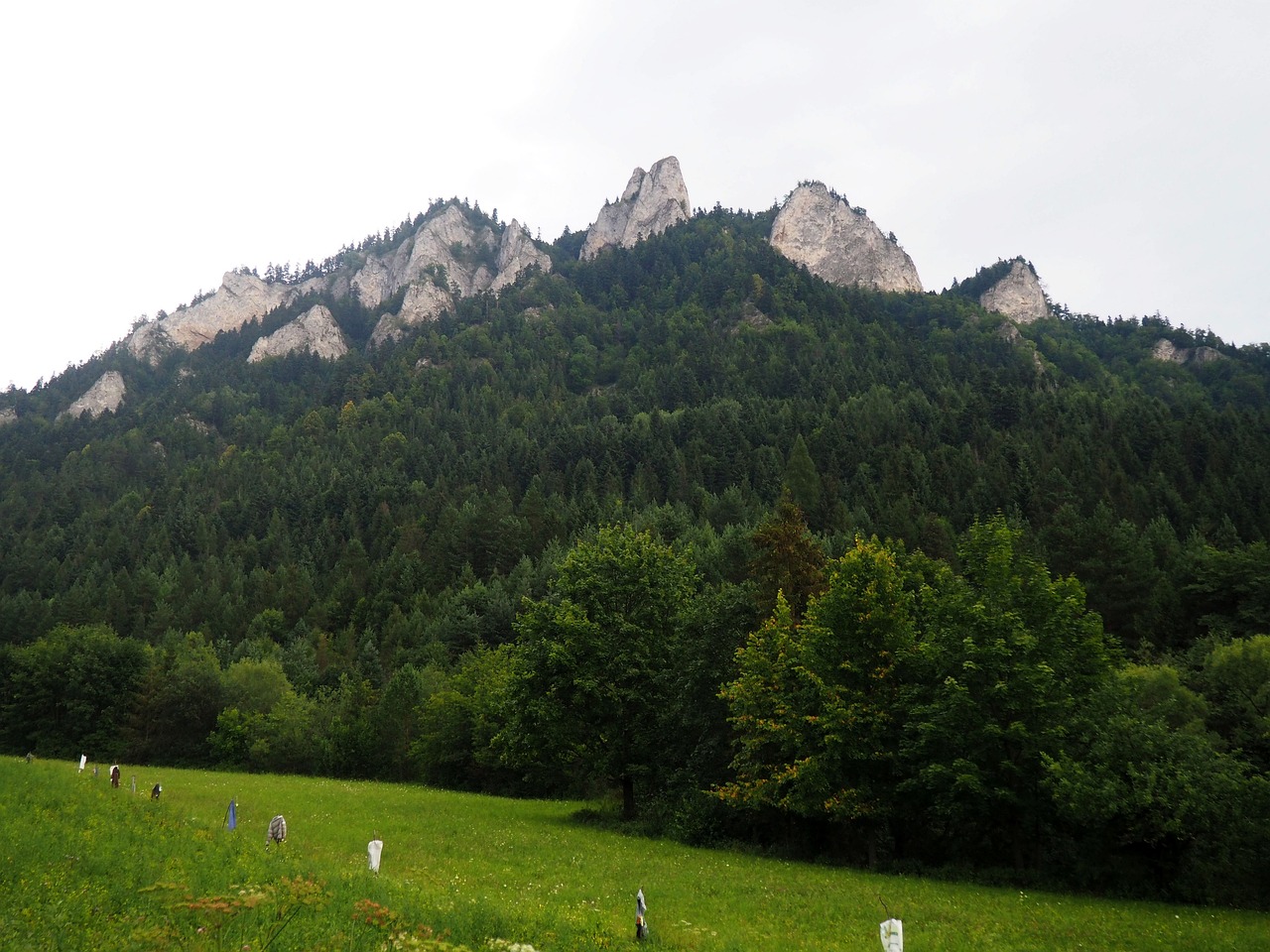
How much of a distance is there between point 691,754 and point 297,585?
270ft

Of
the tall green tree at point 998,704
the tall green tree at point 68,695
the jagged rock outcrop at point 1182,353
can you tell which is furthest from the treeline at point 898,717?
the jagged rock outcrop at point 1182,353

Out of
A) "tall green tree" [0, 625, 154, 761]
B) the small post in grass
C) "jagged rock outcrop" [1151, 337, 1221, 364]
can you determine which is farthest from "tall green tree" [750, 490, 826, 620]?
"jagged rock outcrop" [1151, 337, 1221, 364]

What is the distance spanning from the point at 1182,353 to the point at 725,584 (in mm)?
207707

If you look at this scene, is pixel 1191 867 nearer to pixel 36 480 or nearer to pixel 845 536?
pixel 845 536

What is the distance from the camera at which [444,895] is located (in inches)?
610

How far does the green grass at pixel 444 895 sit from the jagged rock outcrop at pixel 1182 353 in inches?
8130

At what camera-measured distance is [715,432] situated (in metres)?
126

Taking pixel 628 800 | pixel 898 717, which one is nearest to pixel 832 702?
pixel 898 717

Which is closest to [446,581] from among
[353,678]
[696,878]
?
[353,678]

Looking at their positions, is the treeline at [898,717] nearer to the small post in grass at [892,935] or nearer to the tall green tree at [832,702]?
the tall green tree at [832,702]

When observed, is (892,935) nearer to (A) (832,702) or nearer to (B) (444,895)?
(B) (444,895)

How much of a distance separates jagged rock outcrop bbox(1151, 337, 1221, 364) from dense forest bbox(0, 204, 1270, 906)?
401 cm

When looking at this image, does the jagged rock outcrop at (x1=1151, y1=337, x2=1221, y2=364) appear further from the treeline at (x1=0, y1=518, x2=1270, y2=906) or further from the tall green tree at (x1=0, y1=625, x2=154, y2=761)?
the tall green tree at (x1=0, y1=625, x2=154, y2=761)

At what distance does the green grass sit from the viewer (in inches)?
452
